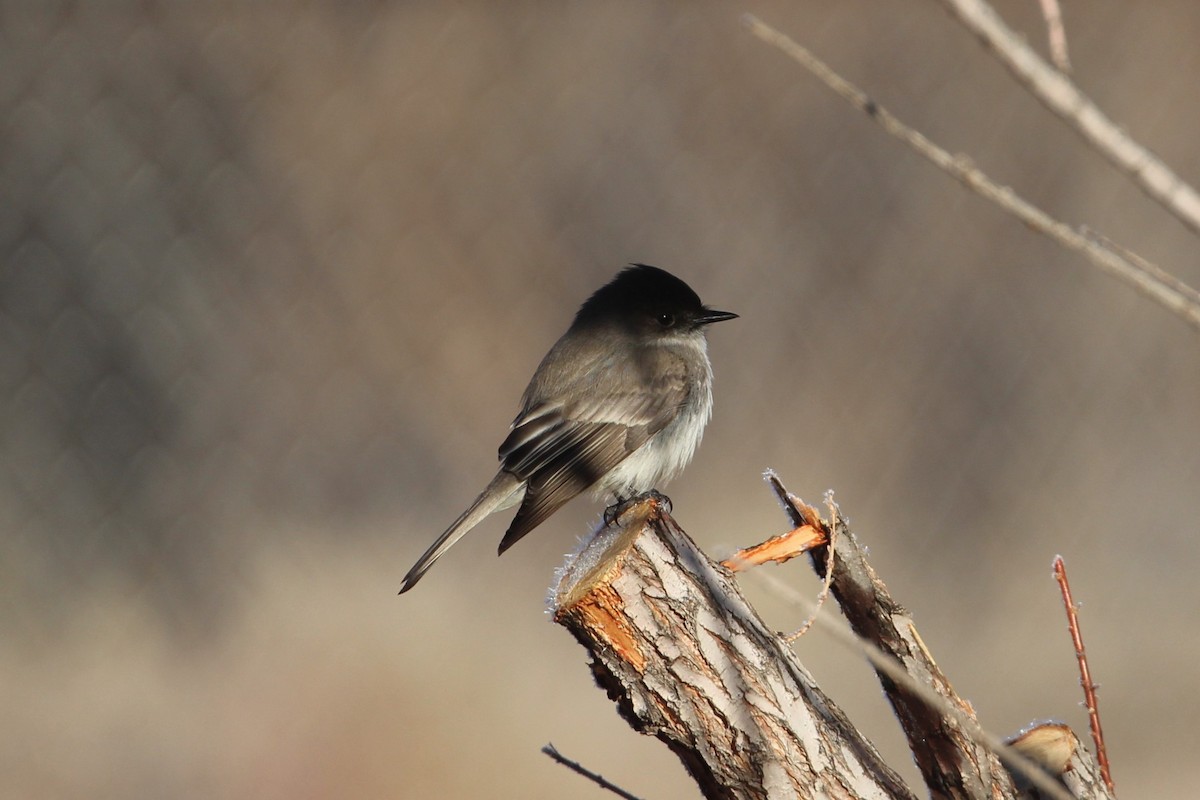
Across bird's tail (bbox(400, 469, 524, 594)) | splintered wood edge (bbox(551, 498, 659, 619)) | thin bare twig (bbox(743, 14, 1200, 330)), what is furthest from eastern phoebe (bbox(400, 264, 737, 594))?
thin bare twig (bbox(743, 14, 1200, 330))

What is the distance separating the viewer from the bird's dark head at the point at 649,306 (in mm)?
4816

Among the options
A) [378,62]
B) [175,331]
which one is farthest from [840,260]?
[175,331]

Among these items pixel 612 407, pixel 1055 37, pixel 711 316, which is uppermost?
pixel 711 316

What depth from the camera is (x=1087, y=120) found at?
3.81 feet

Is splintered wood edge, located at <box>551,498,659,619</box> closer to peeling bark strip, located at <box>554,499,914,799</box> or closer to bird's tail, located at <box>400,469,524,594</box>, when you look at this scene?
peeling bark strip, located at <box>554,499,914,799</box>

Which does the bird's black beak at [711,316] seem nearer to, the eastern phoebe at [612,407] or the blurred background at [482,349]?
the eastern phoebe at [612,407]

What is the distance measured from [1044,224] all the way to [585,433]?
321 cm

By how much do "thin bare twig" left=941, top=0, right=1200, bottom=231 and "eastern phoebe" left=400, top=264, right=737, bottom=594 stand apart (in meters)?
2.86

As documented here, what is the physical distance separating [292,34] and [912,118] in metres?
3.63

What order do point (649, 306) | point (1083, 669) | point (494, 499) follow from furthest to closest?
point (649, 306), point (494, 499), point (1083, 669)

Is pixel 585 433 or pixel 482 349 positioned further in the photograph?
pixel 482 349

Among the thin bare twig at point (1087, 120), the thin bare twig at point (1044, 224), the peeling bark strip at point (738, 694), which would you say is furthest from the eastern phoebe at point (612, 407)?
the thin bare twig at point (1087, 120)

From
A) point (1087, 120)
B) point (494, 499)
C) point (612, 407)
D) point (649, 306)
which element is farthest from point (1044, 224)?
point (649, 306)

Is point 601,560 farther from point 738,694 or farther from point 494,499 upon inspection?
point 494,499
